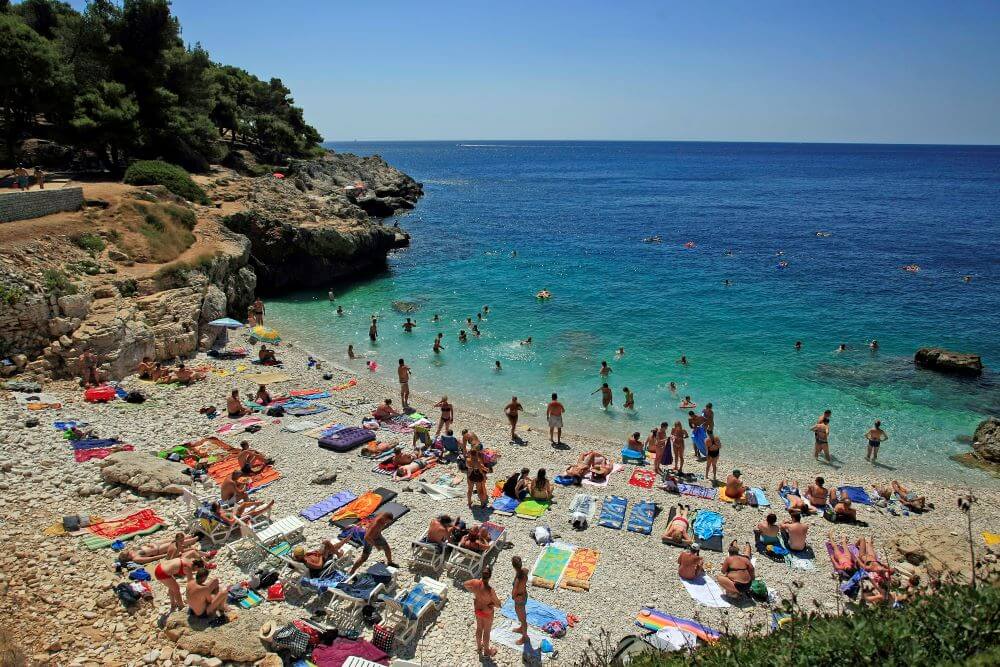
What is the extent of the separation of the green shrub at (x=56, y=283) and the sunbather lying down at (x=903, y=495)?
79.7 ft

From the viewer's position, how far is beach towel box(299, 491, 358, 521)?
12181 mm

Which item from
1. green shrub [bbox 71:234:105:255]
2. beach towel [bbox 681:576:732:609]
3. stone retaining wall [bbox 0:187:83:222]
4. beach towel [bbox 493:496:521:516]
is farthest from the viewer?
green shrub [bbox 71:234:105:255]

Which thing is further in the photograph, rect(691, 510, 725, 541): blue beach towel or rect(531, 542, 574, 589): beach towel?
rect(691, 510, 725, 541): blue beach towel

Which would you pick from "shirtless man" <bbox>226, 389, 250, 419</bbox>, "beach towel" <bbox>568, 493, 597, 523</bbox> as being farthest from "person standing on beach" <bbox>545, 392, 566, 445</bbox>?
"shirtless man" <bbox>226, 389, 250, 419</bbox>

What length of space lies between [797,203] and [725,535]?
76412 millimetres

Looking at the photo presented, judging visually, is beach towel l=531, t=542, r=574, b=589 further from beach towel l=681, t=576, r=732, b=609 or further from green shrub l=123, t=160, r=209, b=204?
green shrub l=123, t=160, r=209, b=204

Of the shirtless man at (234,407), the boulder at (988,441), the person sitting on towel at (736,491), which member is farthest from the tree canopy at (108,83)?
the boulder at (988,441)

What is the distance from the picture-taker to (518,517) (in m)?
12.8

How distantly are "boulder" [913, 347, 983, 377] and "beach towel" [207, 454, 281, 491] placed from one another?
2519cm

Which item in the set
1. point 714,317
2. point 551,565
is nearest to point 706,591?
point 551,565

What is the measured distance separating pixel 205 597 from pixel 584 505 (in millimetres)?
7780

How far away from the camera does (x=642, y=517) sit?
1269 centimetres

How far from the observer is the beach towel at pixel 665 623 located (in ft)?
30.0

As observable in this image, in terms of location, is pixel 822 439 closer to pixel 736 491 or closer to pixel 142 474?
pixel 736 491
